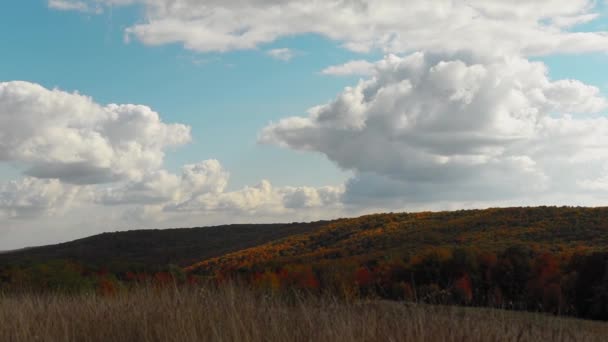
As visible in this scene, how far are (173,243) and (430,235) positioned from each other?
4035cm

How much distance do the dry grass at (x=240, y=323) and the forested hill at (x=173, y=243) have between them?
204 ft

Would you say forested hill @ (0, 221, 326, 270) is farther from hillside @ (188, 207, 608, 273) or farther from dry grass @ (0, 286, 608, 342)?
dry grass @ (0, 286, 608, 342)

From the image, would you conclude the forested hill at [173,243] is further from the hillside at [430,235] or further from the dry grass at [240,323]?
the dry grass at [240,323]

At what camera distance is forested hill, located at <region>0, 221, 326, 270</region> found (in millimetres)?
75500

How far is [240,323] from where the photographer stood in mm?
6211

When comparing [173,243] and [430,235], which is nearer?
[430,235]

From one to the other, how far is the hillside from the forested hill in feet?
28.5

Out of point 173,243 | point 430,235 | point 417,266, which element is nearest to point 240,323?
point 417,266

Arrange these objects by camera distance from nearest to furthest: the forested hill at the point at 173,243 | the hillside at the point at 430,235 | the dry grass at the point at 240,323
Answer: the dry grass at the point at 240,323 → the hillside at the point at 430,235 → the forested hill at the point at 173,243

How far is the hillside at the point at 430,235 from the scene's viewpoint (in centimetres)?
4867

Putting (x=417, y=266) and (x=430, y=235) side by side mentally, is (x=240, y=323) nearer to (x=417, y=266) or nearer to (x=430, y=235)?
(x=417, y=266)

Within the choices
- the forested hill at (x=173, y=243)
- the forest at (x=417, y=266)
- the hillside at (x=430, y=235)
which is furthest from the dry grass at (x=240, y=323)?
the forested hill at (x=173, y=243)

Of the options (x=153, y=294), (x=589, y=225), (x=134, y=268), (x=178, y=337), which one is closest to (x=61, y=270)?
(x=134, y=268)

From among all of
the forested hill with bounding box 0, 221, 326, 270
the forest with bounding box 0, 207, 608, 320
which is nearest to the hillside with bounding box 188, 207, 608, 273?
the forest with bounding box 0, 207, 608, 320
